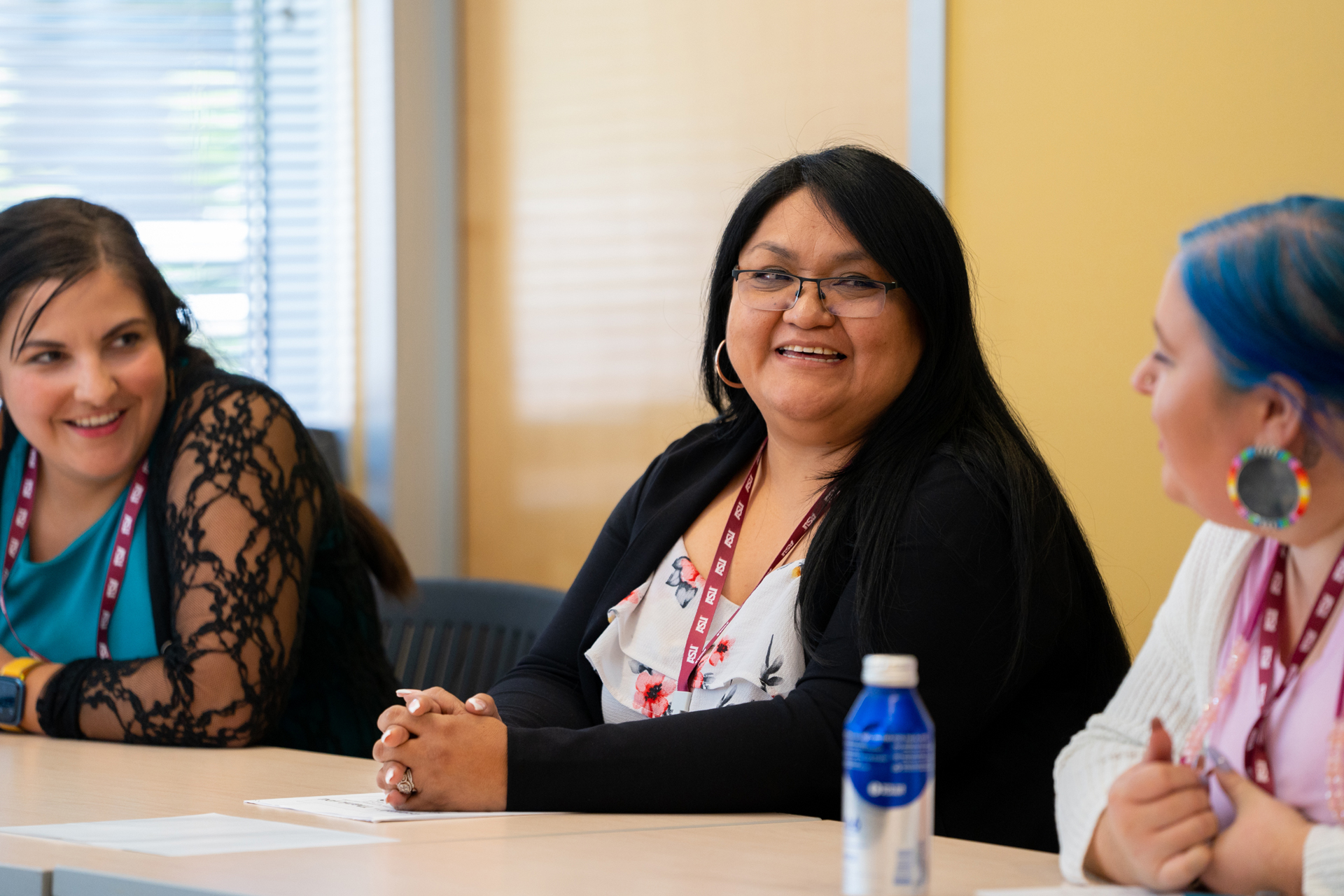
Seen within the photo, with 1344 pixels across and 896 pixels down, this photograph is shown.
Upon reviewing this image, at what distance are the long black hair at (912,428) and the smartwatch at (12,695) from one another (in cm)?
120

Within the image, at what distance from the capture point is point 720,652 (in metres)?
1.83

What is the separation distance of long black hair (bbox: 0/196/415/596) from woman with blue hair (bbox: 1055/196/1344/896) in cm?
162

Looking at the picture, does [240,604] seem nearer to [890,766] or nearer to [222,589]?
[222,589]

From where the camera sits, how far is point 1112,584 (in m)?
2.59

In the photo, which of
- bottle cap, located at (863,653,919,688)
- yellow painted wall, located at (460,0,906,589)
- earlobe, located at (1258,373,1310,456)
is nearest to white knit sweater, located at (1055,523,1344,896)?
earlobe, located at (1258,373,1310,456)

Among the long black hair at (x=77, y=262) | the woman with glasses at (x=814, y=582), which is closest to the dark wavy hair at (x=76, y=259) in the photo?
the long black hair at (x=77, y=262)

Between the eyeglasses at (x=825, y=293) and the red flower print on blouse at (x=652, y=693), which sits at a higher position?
the eyeglasses at (x=825, y=293)

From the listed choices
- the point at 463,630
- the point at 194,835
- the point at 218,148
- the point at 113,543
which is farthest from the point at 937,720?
the point at 218,148

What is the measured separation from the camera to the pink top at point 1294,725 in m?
1.16

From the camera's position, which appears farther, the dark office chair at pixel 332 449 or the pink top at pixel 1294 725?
the dark office chair at pixel 332 449

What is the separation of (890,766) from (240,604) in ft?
4.48

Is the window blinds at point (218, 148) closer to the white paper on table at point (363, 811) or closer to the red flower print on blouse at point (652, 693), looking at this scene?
the red flower print on blouse at point (652, 693)

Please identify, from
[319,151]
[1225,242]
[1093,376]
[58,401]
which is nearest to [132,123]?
[319,151]

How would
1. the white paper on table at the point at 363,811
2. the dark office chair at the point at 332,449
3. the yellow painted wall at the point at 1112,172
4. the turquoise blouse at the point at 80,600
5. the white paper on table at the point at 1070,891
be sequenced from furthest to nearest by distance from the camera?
the dark office chair at the point at 332,449 → the yellow painted wall at the point at 1112,172 → the turquoise blouse at the point at 80,600 → the white paper on table at the point at 363,811 → the white paper on table at the point at 1070,891
